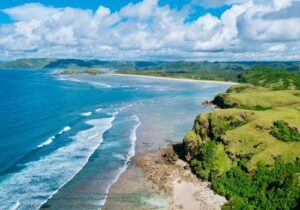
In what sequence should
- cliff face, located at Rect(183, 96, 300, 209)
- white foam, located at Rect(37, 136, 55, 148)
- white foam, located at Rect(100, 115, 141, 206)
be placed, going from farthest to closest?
white foam, located at Rect(37, 136, 55, 148) → white foam, located at Rect(100, 115, 141, 206) → cliff face, located at Rect(183, 96, 300, 209)

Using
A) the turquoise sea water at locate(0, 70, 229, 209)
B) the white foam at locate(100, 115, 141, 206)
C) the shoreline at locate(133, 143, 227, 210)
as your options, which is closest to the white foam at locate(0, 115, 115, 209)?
the turquoise sea water at locate(0, 70, 229, 209)

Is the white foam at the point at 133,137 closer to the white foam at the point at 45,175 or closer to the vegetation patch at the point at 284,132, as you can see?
the white foam at the point at 45,175

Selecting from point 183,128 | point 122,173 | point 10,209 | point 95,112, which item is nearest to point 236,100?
point 183,128

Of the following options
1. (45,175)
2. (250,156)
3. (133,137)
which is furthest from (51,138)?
(250,156)

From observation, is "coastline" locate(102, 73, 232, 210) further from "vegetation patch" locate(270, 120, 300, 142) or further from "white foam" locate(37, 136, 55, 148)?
"white foam" locate(37, 136, 55, 148)

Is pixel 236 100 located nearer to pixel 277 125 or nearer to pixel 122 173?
pixel 277 125

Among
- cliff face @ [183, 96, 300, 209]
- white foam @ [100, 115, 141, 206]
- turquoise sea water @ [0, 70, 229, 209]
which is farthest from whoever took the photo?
white foam @ [100, 115, 141, 206]

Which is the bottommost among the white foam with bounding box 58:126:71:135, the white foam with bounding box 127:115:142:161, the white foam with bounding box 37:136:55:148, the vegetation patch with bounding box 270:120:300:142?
the white foam with bounding box 127:115:142:161

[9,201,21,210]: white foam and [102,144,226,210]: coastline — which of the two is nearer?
[9,201,21,210]: white foam

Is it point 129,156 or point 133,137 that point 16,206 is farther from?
point 133,137
